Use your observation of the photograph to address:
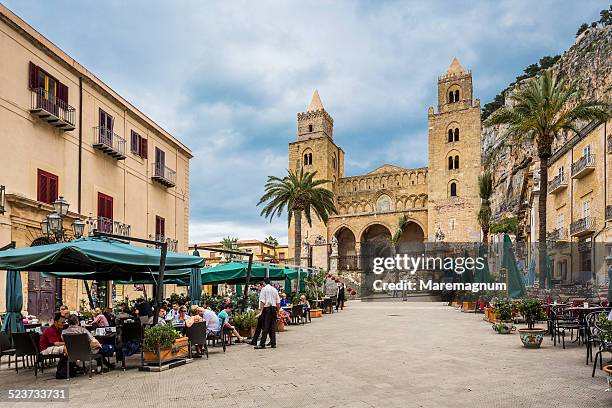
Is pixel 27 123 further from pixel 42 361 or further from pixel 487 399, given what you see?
pixel 487 399

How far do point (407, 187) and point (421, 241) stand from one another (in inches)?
284

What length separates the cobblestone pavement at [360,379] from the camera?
20.5 feet

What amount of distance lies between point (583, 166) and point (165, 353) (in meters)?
24.1

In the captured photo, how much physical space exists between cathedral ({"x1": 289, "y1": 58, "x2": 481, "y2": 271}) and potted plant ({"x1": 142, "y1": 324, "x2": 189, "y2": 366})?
52826mm

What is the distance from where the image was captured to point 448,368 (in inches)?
331

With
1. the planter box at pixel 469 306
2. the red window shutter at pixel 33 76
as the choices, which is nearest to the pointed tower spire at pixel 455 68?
the planter box at pixel 469 306

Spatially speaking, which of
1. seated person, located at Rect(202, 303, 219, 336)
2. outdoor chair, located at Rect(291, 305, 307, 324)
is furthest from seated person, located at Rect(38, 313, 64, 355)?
outdoor chair, located at Rect(291, 305, 307, 324)

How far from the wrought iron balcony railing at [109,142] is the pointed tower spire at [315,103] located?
52376mm

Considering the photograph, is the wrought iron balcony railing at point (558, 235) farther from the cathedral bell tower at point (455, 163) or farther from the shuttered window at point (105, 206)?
the cathedral bell tower at point (455, 163)

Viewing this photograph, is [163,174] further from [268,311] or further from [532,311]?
[532,311]

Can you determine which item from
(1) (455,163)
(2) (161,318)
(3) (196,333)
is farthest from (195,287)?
(1) (455,163)

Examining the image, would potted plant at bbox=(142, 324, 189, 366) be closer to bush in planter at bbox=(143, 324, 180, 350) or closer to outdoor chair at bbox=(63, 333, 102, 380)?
bush in planter at bbox=(143, 324, 180, 350)

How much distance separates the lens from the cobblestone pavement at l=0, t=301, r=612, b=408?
623cm

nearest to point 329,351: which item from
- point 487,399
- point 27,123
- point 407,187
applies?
point 487,399
